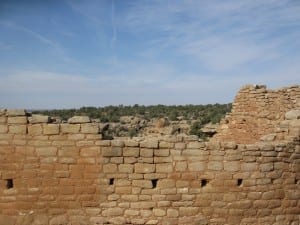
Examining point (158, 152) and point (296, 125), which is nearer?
point (158, 152)

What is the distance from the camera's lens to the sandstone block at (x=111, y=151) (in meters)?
7.66

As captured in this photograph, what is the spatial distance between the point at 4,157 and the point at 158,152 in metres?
2.70

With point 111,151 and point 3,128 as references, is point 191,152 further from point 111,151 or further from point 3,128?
point 3,128

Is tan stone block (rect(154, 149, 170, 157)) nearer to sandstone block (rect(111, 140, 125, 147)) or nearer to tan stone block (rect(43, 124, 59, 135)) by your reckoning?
sandstone block (rect(111, 140, 125, 147))

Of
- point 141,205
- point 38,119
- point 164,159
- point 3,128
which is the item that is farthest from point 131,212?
point 3,128

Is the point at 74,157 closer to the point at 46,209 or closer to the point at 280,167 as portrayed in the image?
the point at 46,209

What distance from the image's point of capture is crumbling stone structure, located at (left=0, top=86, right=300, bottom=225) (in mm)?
7648

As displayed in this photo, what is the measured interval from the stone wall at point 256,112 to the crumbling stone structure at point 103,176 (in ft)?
13.2

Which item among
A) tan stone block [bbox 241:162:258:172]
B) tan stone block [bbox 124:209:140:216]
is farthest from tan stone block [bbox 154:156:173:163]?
tan stone block [bbox 241:162:258:172]

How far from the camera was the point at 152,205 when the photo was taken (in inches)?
303

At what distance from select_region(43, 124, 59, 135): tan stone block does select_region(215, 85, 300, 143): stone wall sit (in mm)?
5861

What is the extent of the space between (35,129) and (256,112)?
696cm

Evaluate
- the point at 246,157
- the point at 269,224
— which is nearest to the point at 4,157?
the point at 246,157

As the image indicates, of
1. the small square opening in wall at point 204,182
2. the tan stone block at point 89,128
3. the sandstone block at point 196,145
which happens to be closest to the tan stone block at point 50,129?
the tan stone block at point 89,128
